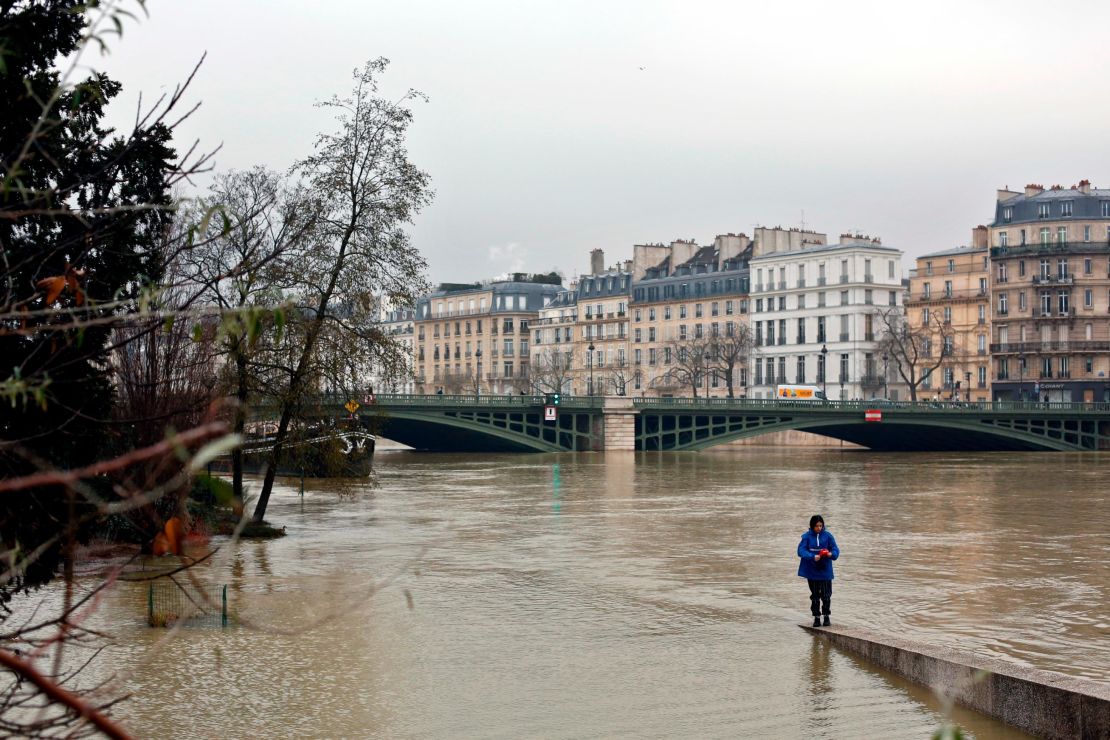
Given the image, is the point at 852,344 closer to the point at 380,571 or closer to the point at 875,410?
the point at 875,410

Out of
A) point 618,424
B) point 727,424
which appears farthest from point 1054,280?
point 618,424

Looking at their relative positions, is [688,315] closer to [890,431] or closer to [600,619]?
[890,431]

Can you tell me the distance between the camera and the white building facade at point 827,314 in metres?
118

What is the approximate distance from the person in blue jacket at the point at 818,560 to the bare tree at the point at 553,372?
114 meters

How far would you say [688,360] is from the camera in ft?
414

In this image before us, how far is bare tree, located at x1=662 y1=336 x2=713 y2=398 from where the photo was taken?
12119 cm

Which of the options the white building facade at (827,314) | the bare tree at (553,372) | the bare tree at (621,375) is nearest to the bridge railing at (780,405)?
the white building facade at (827,314)

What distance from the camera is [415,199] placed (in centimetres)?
3391

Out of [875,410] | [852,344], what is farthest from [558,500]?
[852,344]

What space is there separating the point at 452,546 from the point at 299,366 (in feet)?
17.2

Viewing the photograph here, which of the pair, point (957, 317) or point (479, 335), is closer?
point (957, 317)

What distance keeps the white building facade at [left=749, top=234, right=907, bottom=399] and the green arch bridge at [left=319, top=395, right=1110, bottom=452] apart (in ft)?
89.8

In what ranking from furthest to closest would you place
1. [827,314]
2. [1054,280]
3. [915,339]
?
[827,314] → [915,339] → [1054,280]

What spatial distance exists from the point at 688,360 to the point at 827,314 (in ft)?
43.3
